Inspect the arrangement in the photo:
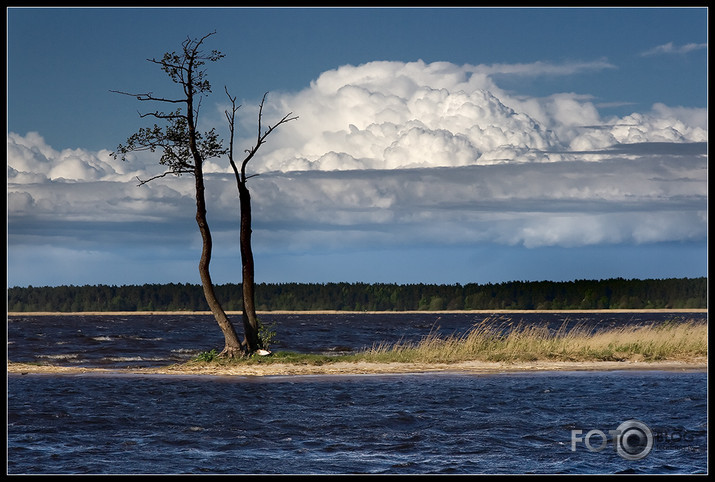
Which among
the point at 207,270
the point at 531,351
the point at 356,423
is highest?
the point at 207,270

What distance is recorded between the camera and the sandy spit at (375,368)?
34188 millimetres

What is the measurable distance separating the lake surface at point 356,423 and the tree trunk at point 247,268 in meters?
4.51

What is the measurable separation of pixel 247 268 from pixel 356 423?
1634 cm

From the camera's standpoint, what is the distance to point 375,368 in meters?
34.5

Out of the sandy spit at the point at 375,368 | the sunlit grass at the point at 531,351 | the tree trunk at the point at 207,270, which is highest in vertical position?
the tree trunk at the point at 207,270

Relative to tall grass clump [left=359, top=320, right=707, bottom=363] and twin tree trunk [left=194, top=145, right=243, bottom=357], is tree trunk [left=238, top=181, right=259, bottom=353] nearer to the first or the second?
twin tree trunk [left=194, top=145, right=243, bottom=357]

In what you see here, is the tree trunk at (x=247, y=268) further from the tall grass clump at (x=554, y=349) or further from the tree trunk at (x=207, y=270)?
the tall grass clump at (x=554, y=349)

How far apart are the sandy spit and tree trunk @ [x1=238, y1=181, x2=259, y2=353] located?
2.20m

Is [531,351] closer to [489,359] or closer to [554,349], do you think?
[554,349]

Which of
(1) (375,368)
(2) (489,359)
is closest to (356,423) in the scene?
(1) (375,368)

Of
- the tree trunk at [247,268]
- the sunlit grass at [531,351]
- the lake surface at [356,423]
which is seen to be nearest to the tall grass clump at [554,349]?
the sunlit grass at [531,351]

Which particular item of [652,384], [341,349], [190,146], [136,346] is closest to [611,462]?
[652,384]

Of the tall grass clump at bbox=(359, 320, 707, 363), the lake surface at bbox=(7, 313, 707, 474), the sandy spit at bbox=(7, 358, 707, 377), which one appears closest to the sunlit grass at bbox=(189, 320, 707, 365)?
the tall grass clump at bbox=(359, 320, 707, 363)

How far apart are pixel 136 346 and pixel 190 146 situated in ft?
74.0
